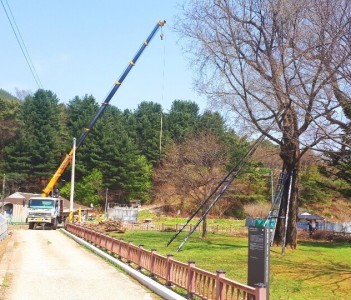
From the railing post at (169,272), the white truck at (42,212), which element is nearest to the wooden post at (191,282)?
the railing post at (169,272)

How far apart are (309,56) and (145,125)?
3213 inches

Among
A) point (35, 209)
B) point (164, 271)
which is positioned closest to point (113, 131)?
point (35, 209)

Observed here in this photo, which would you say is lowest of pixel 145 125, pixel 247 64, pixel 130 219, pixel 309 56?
pixel 130 219

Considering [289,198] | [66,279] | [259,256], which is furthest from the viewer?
[289,198]

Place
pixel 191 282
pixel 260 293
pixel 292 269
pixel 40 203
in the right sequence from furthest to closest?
pixel 40 203
pixel 292 269
pixel 191 282
pixel 260 293

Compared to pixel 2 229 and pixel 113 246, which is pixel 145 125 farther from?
pixel 113 246

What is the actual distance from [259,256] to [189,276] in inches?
74.9

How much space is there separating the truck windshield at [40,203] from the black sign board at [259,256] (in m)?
36.2

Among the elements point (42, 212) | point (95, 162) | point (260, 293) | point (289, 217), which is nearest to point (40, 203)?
point (42, 212)

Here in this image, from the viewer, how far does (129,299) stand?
11188 mm

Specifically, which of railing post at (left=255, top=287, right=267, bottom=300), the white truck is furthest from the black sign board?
the white truck

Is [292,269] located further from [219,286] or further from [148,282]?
[219,286]

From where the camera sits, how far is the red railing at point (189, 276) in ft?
27.7

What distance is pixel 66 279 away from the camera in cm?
1415
